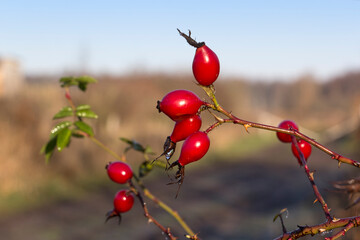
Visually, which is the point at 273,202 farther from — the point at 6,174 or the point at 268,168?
the point at 6,174

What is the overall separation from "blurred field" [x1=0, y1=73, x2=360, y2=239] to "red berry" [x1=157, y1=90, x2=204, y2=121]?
206cm

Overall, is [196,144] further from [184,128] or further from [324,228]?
[324,228]

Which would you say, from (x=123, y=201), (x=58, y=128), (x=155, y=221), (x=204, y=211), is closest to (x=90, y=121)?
(x=204, y=211)

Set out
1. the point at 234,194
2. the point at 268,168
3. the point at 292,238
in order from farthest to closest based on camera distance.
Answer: the point at 268,168, the point at 234,194, the point at 292,238

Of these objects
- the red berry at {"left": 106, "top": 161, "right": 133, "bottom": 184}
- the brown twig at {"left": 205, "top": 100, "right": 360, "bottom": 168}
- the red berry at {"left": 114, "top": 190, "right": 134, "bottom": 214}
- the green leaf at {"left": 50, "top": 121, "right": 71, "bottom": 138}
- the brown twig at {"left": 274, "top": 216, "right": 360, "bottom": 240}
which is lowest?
the brown twig at {"left": 274, "top": 216, "right": 360, "bottom": 240}

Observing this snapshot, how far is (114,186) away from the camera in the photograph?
921 centimetres

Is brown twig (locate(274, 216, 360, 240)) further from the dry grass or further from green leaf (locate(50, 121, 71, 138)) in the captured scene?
the dry grass

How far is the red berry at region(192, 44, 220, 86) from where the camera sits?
2.38ft

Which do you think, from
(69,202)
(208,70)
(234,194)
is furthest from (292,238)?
(234,194)

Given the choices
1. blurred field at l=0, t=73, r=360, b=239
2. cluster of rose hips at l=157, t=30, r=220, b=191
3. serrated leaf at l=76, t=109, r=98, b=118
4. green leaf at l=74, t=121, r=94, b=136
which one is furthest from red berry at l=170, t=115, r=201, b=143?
blurred field at l=0, t=73, r=360, b=239

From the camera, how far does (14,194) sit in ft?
26.5

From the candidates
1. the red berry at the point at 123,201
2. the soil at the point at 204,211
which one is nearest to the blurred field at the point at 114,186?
the soil at the point at 204,211

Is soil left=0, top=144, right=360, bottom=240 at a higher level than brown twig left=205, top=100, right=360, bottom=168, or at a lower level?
higher

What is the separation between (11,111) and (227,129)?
852cm
